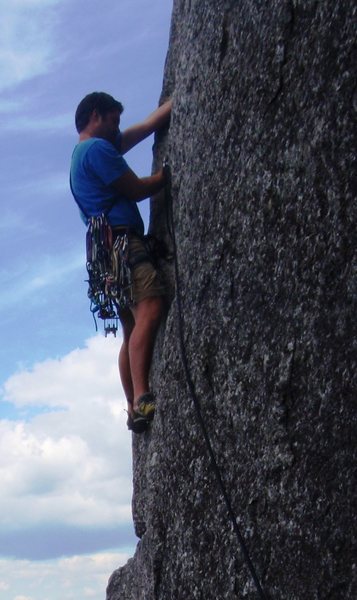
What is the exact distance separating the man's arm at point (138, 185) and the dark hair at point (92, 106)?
85cm

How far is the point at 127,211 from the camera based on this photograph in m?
9.27

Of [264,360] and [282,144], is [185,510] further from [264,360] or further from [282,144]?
[282,144]

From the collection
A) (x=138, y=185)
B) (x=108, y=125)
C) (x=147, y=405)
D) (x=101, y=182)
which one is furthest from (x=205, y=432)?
(x=108, y=125)

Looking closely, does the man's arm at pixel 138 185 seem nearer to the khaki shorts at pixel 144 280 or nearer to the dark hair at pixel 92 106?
the khaki shorts at pixel 144 280

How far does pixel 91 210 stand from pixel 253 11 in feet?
8.67

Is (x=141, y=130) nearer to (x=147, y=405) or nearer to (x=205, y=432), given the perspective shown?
(x=147, y=405)

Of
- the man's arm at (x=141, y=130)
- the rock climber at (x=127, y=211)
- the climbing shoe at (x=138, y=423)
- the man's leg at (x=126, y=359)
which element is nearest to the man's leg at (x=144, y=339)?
the rock climber at (x=127, y=211)

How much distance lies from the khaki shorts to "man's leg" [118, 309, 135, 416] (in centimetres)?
53

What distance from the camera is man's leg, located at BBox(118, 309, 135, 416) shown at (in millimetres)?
9523

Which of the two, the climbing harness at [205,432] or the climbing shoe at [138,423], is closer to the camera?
the climbing harness at [205,432]

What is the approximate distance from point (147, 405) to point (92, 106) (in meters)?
2.95

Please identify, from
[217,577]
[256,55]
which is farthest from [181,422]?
[256,55]

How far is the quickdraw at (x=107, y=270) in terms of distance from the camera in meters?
9.06

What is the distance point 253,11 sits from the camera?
24.7 feet
